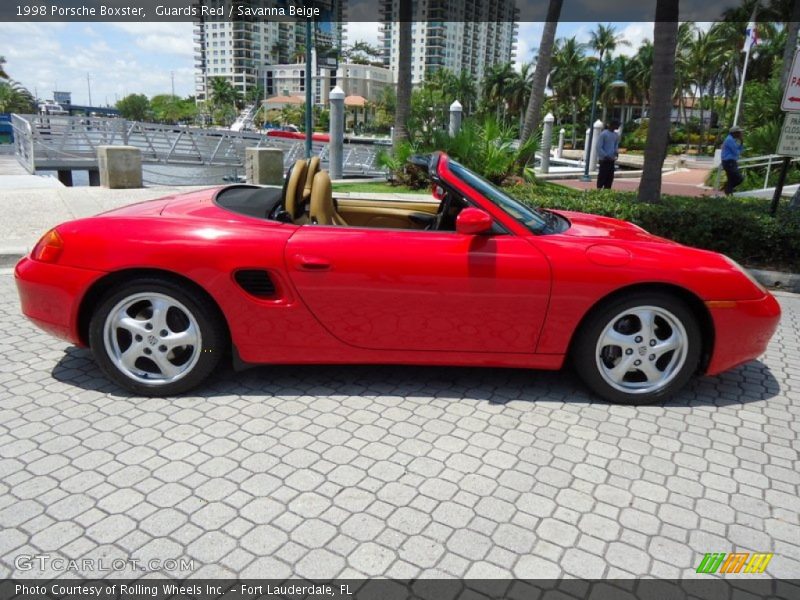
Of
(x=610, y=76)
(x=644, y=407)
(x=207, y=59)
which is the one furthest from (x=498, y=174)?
(x=207, y=59)

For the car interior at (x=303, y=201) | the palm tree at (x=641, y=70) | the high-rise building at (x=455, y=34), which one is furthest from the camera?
the high-rise building at (x=455, y=34)

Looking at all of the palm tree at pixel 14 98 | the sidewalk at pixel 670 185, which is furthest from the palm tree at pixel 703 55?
the palm tree at pixel 14 98

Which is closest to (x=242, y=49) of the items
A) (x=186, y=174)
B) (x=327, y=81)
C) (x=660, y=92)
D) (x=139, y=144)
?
(x=327, y=81)

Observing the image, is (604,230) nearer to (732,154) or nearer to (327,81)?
(732,154)

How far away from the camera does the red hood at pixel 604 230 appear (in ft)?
12.3

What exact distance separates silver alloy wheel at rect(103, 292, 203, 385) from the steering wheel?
157 centimetres

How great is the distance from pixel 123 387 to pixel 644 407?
3015mm

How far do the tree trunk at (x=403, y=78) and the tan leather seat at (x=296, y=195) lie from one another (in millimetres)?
11475

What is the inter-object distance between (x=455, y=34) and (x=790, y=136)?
594 ft

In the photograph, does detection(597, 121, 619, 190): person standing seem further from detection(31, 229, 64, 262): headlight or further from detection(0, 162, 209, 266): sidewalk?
detection(31, 229, 64, 262): headlight

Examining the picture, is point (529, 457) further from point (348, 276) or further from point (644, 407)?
point (348, 276)

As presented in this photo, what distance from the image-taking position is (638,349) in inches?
138

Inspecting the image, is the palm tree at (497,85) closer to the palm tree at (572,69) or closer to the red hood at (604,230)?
the palm tree at (572,69)

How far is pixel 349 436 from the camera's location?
3.13 metres
